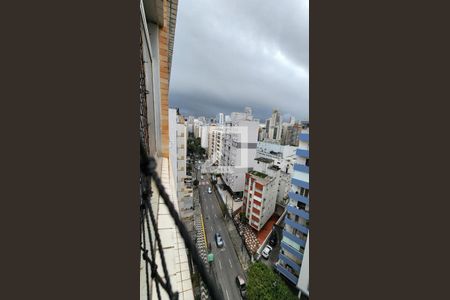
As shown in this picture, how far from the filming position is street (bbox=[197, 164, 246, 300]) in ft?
37.3

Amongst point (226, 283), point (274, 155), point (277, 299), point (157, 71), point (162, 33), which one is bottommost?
point (226, 283)

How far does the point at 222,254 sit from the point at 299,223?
720 centimetres

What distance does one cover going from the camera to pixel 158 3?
2348 mm

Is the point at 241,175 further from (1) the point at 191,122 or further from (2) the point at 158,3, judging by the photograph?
(1) the point at 191,122

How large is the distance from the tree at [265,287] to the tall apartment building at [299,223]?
149 cm

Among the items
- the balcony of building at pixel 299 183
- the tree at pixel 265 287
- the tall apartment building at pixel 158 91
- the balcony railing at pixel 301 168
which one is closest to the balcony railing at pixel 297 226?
the balcony of building at pixel 299 183

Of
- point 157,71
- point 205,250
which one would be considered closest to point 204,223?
point 205,250

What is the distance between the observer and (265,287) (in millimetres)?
8758

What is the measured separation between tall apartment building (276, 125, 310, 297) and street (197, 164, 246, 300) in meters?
3.68

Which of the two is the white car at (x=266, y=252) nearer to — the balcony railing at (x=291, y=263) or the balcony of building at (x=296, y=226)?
the balcony railing at (x=291, y=263)

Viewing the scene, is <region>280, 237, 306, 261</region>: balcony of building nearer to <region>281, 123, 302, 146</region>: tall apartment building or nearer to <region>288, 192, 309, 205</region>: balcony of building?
<region>288, 192, 309, 205</region>: balcony of building

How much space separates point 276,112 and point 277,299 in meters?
44.2

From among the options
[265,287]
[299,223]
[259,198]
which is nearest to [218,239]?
[259,198]

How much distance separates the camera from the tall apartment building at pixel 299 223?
9.28 m
